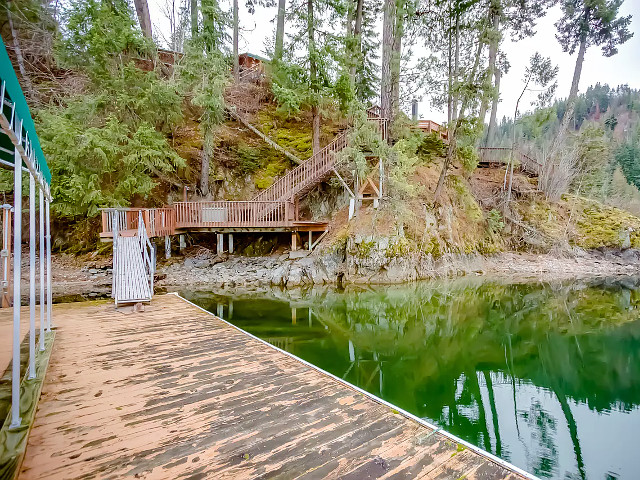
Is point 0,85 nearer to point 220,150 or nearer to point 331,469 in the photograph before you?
point 331,469

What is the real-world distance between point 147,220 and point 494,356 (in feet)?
39.1

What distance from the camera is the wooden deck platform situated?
2.49 meters

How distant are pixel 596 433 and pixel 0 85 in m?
7.73

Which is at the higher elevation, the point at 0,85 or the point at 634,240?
the point at 0,85

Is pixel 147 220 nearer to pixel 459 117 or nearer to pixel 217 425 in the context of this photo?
pixel 217 425

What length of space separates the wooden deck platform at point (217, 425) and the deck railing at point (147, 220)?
26.9 feet

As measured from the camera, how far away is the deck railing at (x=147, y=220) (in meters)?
12.0

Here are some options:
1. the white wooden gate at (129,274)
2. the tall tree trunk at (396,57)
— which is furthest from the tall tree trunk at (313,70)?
the white wooden gate at (129,274)

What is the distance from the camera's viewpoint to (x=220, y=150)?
17859 millimetres

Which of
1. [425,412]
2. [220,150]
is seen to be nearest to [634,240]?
[425,412]

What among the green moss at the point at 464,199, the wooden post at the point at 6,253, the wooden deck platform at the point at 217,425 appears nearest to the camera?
the wooden deck platform at the point at 217,425

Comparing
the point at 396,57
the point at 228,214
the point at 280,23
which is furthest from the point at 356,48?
the point at 228,214

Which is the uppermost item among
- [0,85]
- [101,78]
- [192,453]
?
[101,78]

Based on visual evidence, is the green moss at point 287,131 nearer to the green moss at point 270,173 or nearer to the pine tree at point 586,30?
the green moss at point 270,173
